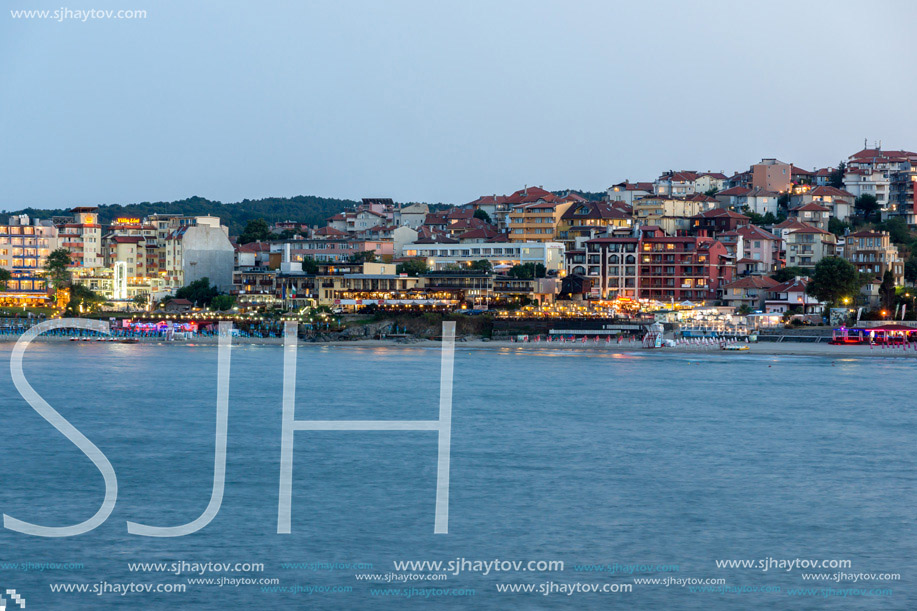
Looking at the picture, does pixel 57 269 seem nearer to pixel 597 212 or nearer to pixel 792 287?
pixel 597 212

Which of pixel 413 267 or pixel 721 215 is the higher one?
pixel 721 215

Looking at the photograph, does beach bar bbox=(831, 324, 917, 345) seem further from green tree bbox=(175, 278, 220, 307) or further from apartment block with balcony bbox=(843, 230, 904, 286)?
green tree bbox=(175, 278, 220, 307)

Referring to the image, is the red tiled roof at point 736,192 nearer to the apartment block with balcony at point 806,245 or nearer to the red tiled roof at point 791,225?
the red tiled roof at point 791,225

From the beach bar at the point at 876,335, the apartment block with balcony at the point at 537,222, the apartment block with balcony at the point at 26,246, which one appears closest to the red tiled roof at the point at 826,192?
the apartment block with balcony at the point at 537,222

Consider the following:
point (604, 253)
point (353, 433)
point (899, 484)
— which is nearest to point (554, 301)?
point (604, 253)

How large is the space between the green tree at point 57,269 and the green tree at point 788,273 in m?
48.2

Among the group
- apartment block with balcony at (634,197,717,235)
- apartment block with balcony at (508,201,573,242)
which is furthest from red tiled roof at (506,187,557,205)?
apartment block with balcony at (634,197,717,235)

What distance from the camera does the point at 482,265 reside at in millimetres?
65812

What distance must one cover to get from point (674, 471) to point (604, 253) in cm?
4549

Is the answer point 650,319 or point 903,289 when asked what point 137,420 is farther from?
point 903,289

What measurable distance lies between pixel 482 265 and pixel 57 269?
99.2 ft

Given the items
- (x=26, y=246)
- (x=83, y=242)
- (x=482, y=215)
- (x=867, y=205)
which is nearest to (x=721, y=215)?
(x=867, y=205)

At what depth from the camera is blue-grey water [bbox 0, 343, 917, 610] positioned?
12.6 metres

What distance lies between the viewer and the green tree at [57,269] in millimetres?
70688
